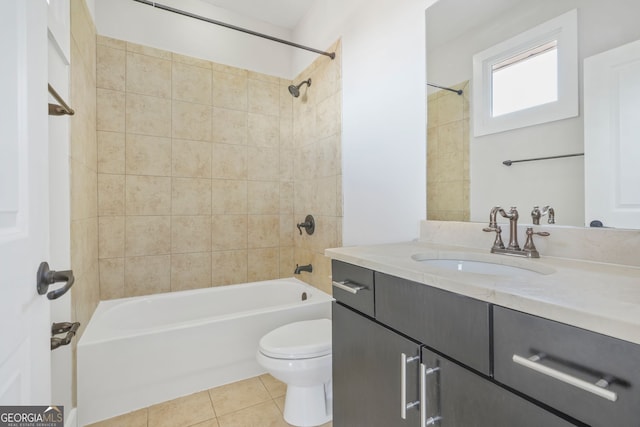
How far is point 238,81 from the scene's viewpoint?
2.61 meters

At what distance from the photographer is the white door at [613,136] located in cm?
86

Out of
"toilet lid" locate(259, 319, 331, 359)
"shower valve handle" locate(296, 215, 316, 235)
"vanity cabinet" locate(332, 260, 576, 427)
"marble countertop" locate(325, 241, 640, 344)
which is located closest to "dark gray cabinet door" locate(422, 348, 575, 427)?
"vanity cabinet" locate(332, 260, 576, 427)

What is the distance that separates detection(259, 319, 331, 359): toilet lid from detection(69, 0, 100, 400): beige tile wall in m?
0.99

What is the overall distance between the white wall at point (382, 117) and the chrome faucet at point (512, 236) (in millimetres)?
381

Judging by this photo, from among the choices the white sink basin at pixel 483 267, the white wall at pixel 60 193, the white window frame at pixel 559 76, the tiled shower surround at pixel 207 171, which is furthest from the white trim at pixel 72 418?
the white window frame at pixel 559 76

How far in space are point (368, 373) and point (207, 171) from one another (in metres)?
2.08

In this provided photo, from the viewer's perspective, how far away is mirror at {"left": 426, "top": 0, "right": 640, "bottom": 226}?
0.97m

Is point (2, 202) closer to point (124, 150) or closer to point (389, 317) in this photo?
point (389, 317)

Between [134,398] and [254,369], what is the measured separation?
68cm

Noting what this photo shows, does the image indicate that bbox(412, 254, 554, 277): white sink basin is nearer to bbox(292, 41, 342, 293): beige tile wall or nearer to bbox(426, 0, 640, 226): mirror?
bbox(426, 0, 640, 226): mirror

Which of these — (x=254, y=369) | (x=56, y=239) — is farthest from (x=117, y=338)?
(x=254, y=369)

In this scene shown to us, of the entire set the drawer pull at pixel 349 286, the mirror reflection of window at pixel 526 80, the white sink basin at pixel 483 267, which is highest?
the mirror reflection of window at pixel 526 80

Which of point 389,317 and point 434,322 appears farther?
point 389,317

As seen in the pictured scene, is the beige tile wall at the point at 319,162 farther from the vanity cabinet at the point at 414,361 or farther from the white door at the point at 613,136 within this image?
the white door at the point at 613,136
